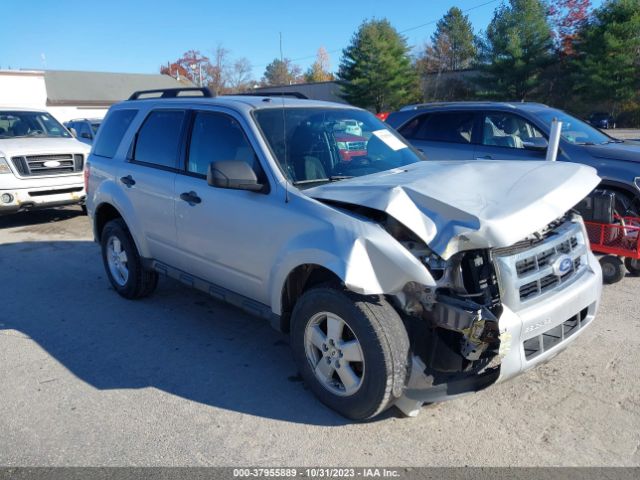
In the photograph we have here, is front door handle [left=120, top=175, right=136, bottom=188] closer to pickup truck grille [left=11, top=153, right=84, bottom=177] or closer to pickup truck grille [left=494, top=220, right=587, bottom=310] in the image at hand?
pickup truck grille [left=494, top=220, right=587, bottom=310]

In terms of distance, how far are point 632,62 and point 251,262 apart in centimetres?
4960

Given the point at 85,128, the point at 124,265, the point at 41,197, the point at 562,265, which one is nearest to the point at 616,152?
the point at 562,265

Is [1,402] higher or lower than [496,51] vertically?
lower

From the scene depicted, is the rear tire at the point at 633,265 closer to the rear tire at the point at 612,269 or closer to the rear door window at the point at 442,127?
the rear tire at the point at 612,269

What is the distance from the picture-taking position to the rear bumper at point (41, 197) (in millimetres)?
9211

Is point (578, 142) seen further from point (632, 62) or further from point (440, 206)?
point (632, 62)

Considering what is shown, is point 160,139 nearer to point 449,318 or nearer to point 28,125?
point 449,318

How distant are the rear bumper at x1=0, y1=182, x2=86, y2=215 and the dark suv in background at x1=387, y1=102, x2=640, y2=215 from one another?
5.79m

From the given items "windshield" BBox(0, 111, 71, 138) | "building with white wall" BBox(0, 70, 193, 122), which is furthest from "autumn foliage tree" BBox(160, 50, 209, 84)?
"windshield" BBox(0, 111, 71, 138)

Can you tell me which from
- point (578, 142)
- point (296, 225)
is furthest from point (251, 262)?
point (578, 142)

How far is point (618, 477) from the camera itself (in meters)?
2.89

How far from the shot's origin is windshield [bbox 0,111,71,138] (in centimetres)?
1057

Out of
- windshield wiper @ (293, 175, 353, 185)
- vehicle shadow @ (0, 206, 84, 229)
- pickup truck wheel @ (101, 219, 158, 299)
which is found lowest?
vehicle shadow @ (0, 206, 84, 229)

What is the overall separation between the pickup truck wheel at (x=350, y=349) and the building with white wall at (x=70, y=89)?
43.3 m
